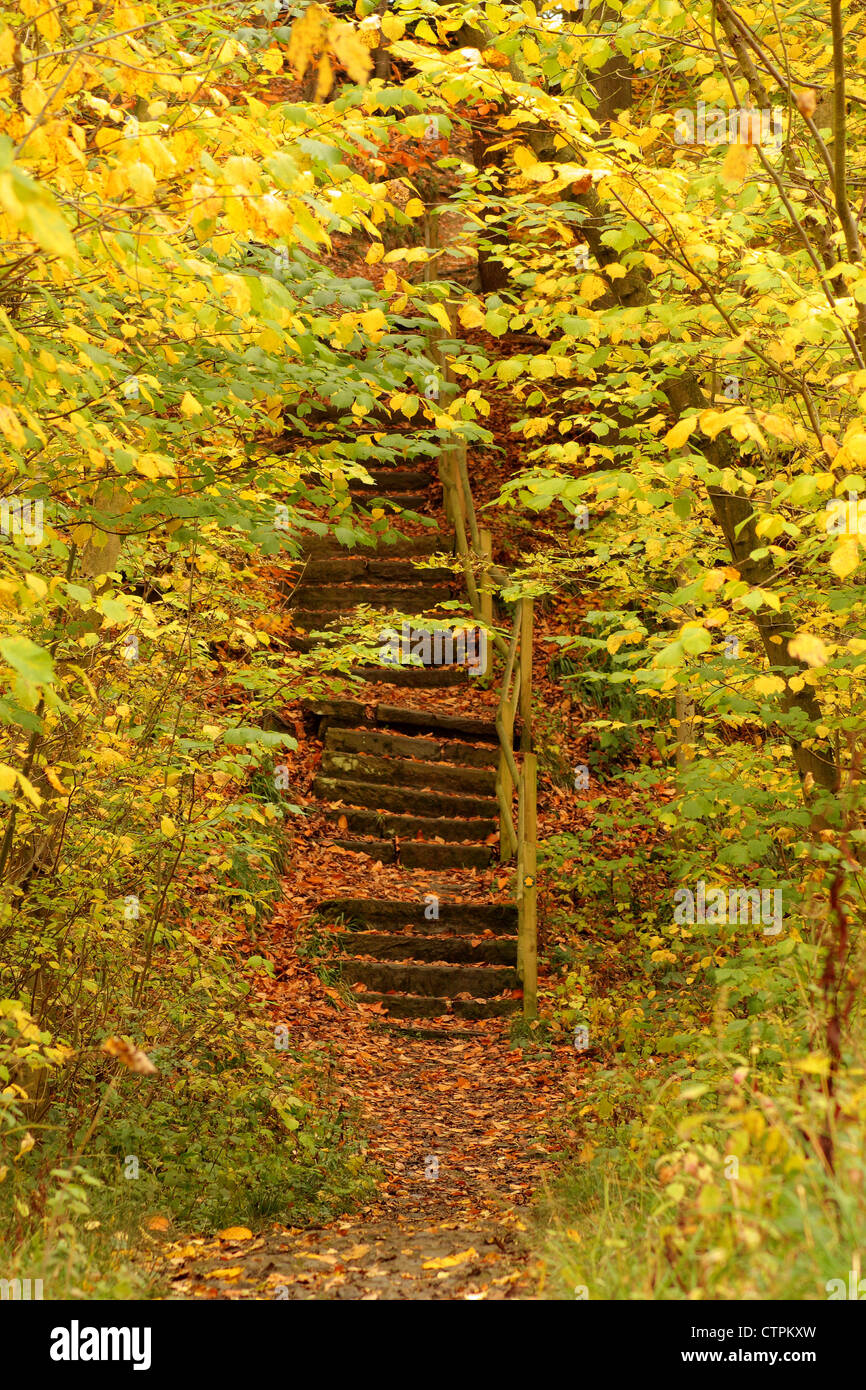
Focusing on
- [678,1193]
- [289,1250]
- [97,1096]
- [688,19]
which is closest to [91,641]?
[97,1096]

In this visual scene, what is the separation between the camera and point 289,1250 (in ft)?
12.6

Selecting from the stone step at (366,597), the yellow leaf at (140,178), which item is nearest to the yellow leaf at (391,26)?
the yellow leaf at (140,178)

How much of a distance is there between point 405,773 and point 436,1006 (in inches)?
94.2

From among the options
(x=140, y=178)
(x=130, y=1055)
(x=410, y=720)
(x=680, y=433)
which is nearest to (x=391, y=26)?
(x=140, y=178)

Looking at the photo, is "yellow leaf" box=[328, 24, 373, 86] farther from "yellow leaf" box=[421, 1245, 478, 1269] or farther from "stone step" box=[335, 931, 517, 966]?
"stone step" box=[335, 931, 517, 966]

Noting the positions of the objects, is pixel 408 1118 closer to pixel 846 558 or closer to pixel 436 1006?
pixel 436 1006

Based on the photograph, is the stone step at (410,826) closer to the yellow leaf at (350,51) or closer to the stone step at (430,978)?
the stone step at (430,978)

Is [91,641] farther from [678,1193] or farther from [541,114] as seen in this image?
[678,1193]

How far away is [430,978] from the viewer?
24.3 feet

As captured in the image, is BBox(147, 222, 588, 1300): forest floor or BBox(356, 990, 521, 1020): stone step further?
BBox(356, 990, 521, 1020): stone step

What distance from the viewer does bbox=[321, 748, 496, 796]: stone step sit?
910cm

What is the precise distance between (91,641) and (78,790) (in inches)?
29.9

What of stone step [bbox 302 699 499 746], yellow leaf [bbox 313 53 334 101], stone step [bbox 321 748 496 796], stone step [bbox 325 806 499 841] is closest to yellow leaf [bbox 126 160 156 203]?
yellow leaf [bbox 313 53 334 101]

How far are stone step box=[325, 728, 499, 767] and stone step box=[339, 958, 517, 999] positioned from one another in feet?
7.56
